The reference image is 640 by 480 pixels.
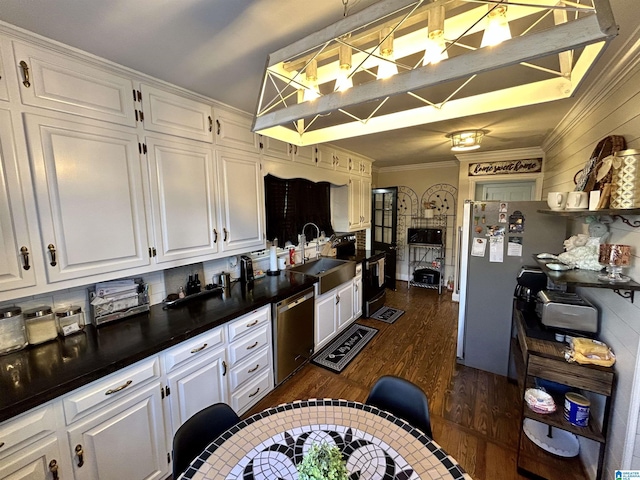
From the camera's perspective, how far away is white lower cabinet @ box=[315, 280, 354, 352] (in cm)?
290

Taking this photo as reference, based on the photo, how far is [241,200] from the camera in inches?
92.1

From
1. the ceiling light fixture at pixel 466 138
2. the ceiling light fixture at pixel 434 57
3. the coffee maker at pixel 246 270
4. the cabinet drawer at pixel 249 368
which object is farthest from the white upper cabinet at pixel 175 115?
the ceiling light fixture at pixel 466 138

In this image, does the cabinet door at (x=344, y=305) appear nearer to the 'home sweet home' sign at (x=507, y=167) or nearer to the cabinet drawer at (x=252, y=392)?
the cabinet drawer at (x=252, y=392)

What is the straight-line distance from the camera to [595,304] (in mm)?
1781

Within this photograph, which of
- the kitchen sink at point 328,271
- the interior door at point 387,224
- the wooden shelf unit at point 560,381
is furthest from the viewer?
the interior door at point 387,224

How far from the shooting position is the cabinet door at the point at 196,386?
1.61m

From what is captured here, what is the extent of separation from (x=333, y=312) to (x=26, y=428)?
2.47 metres

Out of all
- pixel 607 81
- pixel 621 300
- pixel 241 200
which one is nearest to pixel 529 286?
pixel 621 300

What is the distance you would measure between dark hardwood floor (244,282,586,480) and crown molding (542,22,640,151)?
2.38 m

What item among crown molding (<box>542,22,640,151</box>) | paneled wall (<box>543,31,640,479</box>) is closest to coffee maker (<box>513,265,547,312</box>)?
paneled wall (<box>543,31,640,479</box>)

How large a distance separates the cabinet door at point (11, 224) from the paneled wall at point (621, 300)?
295cm

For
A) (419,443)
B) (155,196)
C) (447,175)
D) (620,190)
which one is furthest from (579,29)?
(447,175)

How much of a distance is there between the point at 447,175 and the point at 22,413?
5662mm

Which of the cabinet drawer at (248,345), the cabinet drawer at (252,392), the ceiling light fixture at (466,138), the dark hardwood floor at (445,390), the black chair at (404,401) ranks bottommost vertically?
the dark hardwood floor at (445,390)
